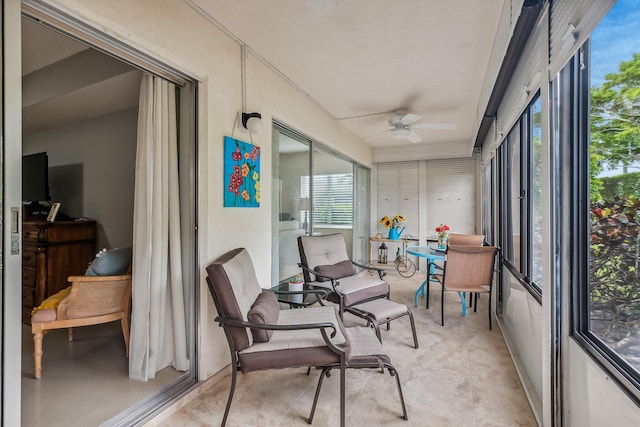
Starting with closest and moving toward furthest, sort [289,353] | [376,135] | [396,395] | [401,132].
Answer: [289,353], [396,395], [401,132], [376,135]

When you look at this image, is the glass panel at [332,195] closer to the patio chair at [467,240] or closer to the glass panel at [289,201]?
the glass panel at [289,201]

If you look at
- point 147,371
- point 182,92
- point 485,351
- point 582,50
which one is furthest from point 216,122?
point 485,351

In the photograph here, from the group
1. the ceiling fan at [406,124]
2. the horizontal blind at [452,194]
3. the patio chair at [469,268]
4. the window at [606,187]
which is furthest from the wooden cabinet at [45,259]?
the horizontal blind at [452,194]

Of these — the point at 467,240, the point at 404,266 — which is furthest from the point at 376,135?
the point at 404,266

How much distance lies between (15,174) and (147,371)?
1456 mm

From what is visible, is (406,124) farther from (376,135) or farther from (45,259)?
(45,259)

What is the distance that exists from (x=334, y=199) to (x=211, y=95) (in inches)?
128

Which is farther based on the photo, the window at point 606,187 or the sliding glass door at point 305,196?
the sliding glass door at point 305,196

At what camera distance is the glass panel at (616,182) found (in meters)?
1.07

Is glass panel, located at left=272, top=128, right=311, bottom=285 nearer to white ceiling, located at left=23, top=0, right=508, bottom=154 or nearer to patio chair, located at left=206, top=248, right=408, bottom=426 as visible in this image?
white ceiling, located at left=23, top=0, right=508, bottom=154

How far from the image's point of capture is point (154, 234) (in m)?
2.08

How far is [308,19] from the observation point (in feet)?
7.07

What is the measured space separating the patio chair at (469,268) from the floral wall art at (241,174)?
2.19 m

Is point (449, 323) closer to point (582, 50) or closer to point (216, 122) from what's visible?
point (582, 50)
